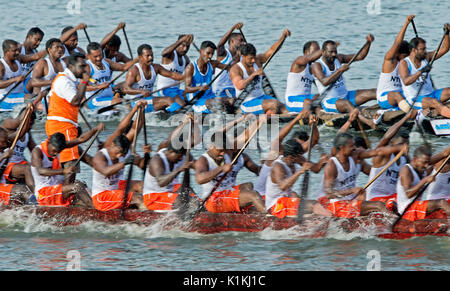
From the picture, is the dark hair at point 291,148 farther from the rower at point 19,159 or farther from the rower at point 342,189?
the rower at point 19,159

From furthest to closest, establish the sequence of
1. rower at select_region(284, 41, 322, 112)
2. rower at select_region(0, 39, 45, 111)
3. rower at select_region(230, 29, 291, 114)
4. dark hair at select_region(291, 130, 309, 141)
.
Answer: rower at select_region(0, 39, 45, 111) < rower at select_region(284, 41, 322, 112) < rower at select_region(230, 29, 291, 114) < dark hair at select_region(291, 130, 309, 141)

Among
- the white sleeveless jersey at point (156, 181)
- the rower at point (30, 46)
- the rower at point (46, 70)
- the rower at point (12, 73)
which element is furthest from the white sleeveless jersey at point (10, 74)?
the white sleeveless jersey at point (156, 181)

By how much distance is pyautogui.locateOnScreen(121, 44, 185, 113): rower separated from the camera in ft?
52.9

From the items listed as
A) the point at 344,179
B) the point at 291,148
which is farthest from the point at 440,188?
the point at 291,148

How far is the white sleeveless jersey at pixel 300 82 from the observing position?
16108mm

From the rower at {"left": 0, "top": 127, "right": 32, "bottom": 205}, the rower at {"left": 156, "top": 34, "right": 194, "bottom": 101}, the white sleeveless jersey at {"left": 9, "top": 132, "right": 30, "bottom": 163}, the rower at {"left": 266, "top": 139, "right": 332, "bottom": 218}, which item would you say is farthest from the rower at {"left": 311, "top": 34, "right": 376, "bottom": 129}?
the rower at {"left": 0, "top": 127, "right": 32, "bottom": 205}

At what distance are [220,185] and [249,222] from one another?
1.84 ft

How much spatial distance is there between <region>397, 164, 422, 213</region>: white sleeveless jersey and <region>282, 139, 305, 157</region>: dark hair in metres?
1.15

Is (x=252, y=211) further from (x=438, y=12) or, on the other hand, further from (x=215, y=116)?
(x=438, y=12)

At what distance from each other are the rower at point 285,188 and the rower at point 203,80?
5.18 meters

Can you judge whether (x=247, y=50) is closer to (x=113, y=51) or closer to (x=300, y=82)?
(x=300, y=82)

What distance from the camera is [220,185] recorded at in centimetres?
1128

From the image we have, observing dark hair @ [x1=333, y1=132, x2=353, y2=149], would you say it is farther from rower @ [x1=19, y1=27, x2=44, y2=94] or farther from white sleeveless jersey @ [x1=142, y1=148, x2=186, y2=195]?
rower @ [x1=19, y1=27, x2=44, y2=94]
